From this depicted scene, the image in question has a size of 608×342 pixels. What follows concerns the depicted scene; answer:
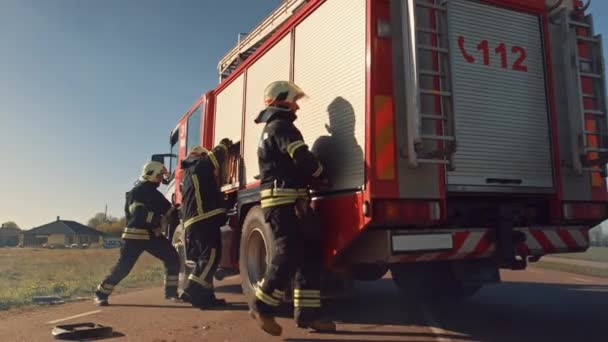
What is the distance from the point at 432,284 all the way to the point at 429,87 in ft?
9.36

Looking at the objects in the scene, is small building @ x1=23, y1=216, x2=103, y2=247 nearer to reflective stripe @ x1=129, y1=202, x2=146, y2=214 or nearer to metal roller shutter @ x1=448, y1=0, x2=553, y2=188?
reflective stripe @ x1=129, y1=202, x2=146, y2=214

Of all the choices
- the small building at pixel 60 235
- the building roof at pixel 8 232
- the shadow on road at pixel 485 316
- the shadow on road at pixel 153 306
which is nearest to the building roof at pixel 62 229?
the small building at pixel 60 235

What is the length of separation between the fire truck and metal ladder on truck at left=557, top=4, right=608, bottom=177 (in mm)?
12

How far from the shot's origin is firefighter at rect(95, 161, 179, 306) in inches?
242

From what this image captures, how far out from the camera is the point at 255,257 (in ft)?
16.1

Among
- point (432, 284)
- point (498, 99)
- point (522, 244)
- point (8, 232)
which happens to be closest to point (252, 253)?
point (432, 284)

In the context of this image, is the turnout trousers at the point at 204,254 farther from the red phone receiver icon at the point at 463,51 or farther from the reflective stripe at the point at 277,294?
the red phone receiver icon at the point at 463,51

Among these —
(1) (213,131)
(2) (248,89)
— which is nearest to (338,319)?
(2) (248,89)

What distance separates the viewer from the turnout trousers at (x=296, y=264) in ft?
12.3

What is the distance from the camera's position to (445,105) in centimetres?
367

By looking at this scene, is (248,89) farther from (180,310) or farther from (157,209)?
(180,310)

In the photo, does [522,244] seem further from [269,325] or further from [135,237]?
[135,237]

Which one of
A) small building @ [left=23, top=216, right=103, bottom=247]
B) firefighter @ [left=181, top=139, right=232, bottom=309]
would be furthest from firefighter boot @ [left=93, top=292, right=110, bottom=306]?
small building @ [left=23, top=216, right=103, bottom=247]

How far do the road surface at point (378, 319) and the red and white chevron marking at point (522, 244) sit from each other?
685 mm
